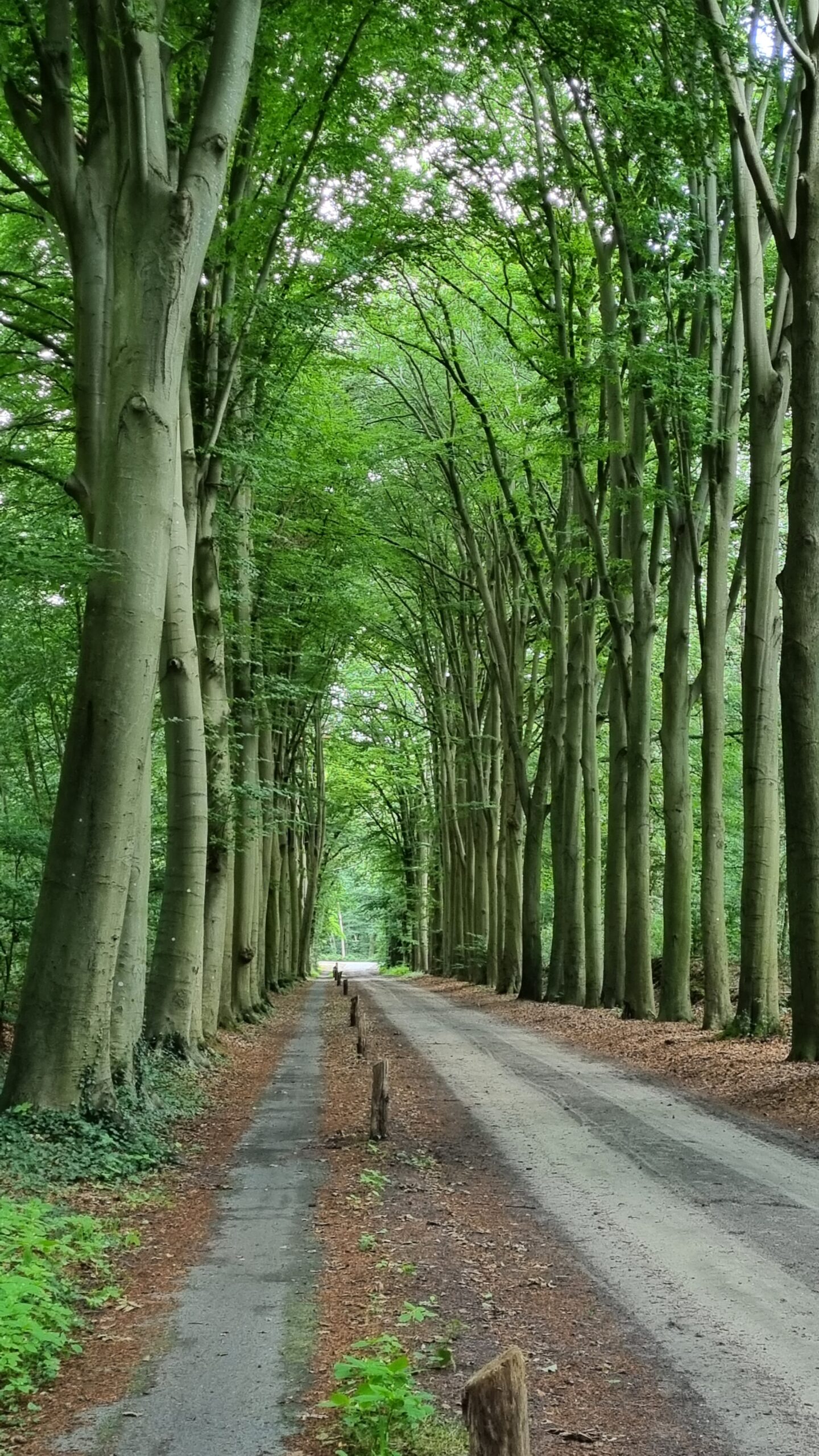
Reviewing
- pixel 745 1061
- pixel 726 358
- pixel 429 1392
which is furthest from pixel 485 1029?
pixel 429 1392

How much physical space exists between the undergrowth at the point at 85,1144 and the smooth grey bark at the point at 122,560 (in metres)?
0.19

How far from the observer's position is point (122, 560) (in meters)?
8.81

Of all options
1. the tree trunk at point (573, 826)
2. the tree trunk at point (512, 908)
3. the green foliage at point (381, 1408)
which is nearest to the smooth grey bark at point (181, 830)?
the green foliage at point (381, 1408)

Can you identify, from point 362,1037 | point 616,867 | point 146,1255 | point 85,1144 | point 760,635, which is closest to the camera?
point 146,1255

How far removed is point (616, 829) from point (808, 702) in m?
8.19

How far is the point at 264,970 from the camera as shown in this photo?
29.4 metres

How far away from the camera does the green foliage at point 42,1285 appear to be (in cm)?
489

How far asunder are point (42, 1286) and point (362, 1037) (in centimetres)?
1257

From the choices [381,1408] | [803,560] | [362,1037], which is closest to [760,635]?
[803,560]

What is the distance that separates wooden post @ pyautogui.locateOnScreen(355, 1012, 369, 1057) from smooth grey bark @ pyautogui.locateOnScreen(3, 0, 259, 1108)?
7.74 m

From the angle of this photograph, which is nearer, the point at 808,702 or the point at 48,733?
the point at 808,702

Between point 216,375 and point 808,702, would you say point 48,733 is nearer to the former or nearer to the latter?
point 216,375

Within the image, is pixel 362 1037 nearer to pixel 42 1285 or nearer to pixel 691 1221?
pixel 691 1221

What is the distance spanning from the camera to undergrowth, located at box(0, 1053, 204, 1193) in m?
7.71
